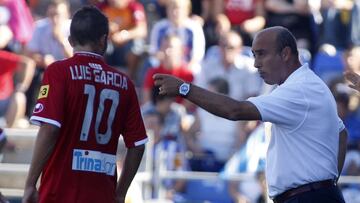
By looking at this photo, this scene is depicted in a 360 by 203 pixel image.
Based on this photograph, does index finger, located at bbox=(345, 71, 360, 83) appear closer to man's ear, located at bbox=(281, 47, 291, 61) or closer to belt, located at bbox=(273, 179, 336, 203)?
man's ear, located at bbox=(281, 47, 291, 61)

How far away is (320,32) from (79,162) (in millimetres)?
8509

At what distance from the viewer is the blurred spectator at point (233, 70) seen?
46.1 ft

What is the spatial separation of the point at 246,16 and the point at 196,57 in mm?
1134

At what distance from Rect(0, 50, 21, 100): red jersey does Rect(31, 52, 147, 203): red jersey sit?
21.8 feet

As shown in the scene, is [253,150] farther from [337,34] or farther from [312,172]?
[312,172]

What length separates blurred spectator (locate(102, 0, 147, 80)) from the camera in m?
14.9

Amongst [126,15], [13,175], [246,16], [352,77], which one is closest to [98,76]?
[352,77]

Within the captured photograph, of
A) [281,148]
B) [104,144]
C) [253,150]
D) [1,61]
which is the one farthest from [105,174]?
[1,61]

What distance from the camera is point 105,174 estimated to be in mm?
7070

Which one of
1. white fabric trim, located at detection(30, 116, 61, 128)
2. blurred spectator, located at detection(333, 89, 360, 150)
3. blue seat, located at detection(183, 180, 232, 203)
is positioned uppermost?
white fabric trim, located at detection(30, 116, 61, 128)

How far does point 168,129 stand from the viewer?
43.1 feet

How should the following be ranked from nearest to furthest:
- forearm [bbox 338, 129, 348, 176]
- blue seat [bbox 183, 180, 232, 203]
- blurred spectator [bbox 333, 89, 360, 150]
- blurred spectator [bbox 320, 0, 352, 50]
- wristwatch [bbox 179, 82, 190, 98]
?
wristwatch [bbox 179, 82, 190, 98] < forearm [bbox 338, 129, 348, 176] < blue seat [bbox 183, 180, 232, 203] < blurred spectator [bbox 333, 89, 360, 150] < blurred spectator [bbox 320, 0, 352, 50]

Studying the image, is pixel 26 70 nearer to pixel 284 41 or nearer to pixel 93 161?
pixel 93 161

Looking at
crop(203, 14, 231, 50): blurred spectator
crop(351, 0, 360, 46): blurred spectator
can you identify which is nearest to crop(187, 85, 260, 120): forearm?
crop(203, 14, 231, 50): blurred spectator
